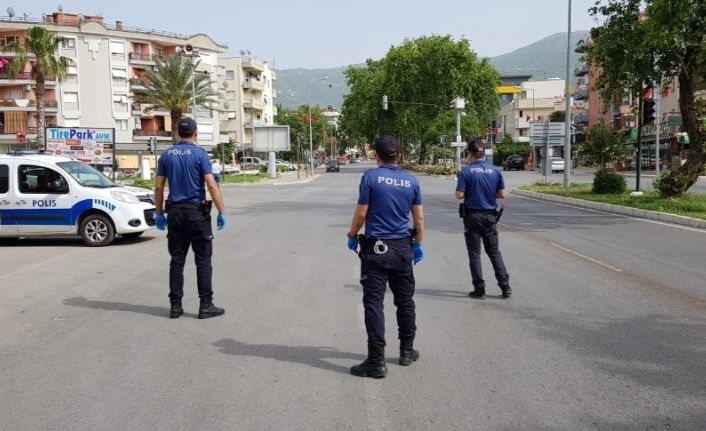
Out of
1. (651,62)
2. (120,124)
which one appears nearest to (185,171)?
(651,62)

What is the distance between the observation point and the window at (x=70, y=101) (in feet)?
213

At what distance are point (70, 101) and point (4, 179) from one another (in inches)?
2295

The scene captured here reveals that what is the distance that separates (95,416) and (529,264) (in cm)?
696

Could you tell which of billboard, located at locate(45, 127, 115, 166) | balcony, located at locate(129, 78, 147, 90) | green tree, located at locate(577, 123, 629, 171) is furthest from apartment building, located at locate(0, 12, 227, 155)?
green tree, located at locate(577, 123, 629, 171)

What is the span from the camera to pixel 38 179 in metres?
12.2

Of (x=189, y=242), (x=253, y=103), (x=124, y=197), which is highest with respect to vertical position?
(x=253, y=103)

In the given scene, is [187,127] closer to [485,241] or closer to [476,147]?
[476,147]

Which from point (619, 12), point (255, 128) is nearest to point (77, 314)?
point (619, 12)

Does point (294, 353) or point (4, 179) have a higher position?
point (4, 179)

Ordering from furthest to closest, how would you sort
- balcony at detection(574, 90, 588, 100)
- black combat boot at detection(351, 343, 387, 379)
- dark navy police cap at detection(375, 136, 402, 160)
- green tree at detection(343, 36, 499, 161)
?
balcony at detection(574, 90, 588, 100), green tree at detection(343, 36, 499, 161), dark navy police cap at detection(375, 136, 402, 160), black combat boot at detection(351, 343, 387, 379)

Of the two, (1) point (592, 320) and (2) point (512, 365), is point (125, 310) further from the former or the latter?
(1) point (592, 320)

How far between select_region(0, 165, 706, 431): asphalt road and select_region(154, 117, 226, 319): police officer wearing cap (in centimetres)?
40

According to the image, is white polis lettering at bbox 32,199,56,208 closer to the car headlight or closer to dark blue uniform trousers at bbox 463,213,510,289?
the car headlight

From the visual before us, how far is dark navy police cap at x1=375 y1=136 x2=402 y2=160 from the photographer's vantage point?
189 inches
